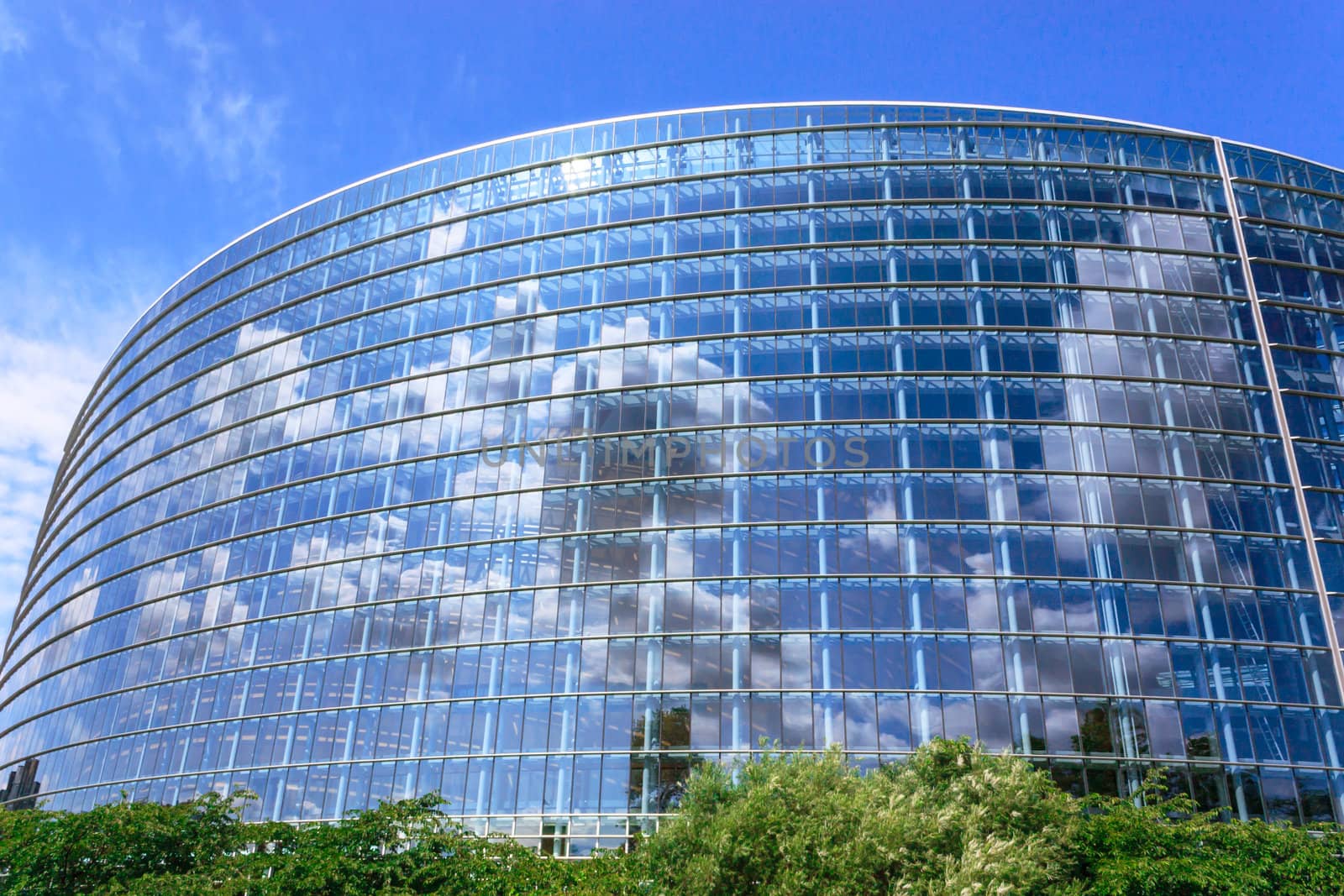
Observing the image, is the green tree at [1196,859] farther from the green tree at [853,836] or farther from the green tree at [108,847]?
the green tree at [108,847]

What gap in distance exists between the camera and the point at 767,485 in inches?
2029

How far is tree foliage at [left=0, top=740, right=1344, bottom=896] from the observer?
26062mm

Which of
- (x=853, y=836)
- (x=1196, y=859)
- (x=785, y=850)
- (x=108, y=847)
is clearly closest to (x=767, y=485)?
(x=1196, y=859)

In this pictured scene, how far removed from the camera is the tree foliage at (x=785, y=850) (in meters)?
26.1

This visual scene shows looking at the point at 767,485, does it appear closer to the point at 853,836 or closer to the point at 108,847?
the point at 853,836

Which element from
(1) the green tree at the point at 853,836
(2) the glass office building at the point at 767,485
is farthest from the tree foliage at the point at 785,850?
(2) the glass office building at the point at 767,485

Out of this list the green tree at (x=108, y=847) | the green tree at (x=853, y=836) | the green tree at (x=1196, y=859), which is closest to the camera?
the green tree at (x=853, y=836)

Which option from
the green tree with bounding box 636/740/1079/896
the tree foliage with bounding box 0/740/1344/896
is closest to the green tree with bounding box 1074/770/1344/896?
the tree foliage with bounding box 0/740/1344/896

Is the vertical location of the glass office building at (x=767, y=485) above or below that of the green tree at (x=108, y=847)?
above

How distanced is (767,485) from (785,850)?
27.2 metres

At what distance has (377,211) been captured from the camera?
217ft

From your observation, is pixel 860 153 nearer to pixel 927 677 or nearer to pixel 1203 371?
pixel 1203 371

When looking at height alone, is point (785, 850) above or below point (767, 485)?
below

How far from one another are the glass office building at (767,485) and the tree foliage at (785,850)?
11607 millimetres
